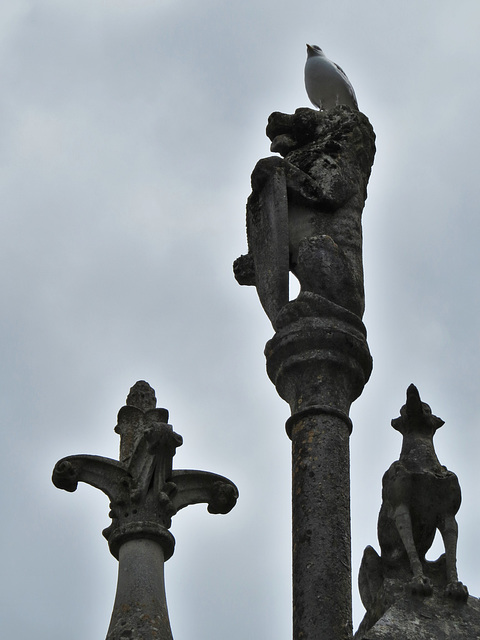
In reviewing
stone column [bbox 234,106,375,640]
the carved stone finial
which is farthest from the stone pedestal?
the carved stone finial

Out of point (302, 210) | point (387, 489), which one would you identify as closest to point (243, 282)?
point (302, 210)

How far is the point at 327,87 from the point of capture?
1559 centimetres

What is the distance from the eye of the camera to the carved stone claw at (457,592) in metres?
11.5

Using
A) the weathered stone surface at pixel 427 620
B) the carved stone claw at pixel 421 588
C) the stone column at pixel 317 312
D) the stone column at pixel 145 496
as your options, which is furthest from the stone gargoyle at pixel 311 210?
the weathered stone surface at pixel 427 620

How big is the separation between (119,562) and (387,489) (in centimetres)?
225

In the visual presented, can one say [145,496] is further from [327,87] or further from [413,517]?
[327,87]

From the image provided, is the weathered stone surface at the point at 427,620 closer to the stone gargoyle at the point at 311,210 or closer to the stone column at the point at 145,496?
the stone column at the point at 145,496

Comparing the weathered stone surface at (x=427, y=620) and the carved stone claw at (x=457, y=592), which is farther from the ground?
the carved stone claw at (x=457, y=592)

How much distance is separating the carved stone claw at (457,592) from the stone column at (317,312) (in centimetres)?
72

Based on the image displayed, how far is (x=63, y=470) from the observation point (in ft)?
43.7

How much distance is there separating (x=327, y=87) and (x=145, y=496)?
4.62 m

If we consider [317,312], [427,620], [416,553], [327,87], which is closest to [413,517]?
[416,553]

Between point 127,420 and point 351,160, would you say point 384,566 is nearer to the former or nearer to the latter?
point 127,420

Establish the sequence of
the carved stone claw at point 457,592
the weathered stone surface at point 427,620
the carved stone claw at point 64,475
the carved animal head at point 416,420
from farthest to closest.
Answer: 1. the carved stone claw at point 64,475
2. the carved animal head at point 416,420
3. the carved stone claw at point 457,592
4. the weathered stone surface at point 427,620
